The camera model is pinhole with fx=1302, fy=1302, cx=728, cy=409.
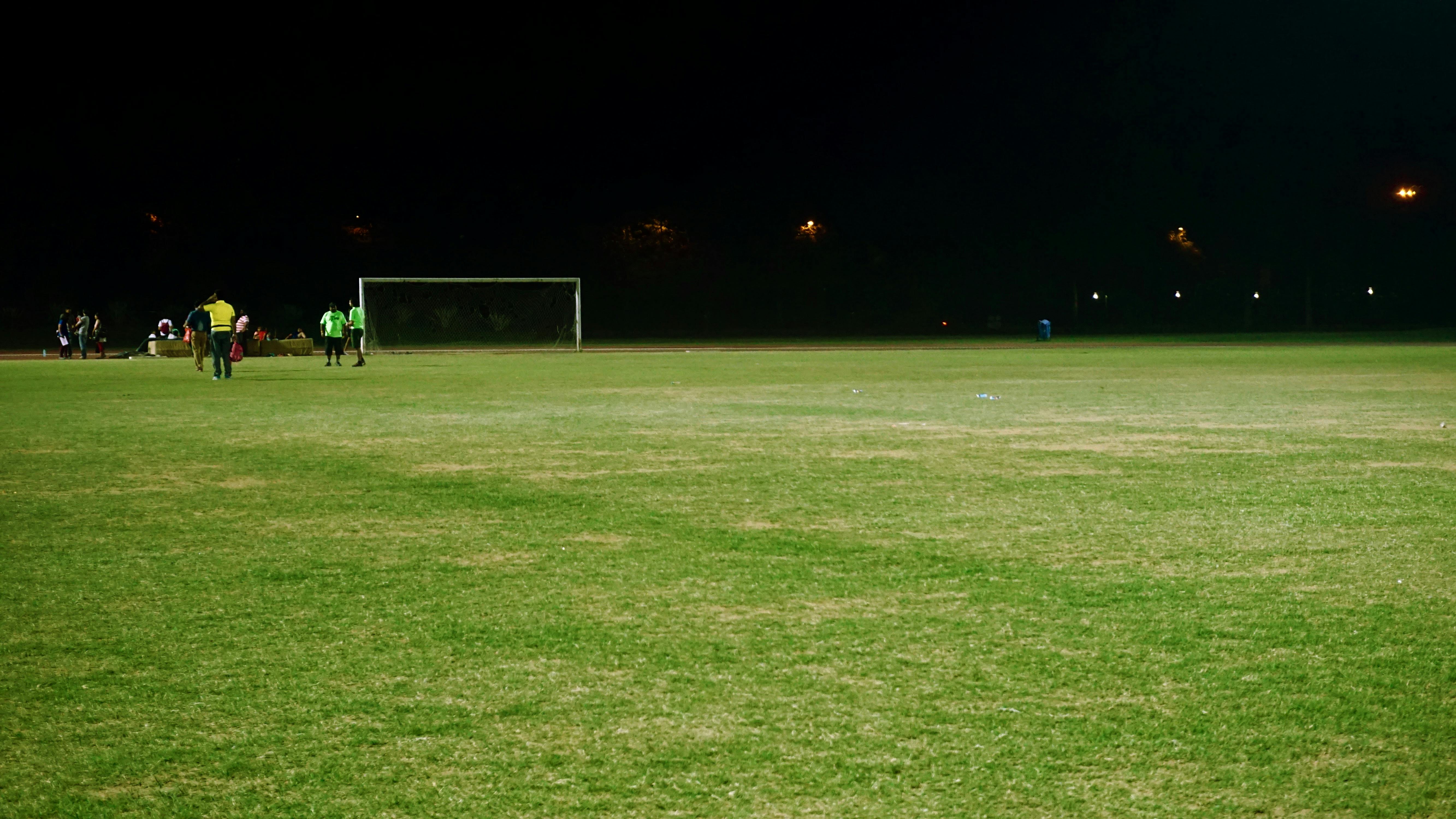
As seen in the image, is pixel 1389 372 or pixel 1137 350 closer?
pixel 1389 372

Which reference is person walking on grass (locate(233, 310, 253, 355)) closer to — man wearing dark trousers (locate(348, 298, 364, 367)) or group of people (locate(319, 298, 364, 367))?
group of people (locate(319, 298, 364, 367))

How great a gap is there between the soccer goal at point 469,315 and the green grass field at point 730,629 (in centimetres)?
3468

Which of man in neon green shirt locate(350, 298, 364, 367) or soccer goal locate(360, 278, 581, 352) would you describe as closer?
man in neon green shirt locate(350, 298, 364, 367)

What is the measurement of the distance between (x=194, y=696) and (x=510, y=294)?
190 ft

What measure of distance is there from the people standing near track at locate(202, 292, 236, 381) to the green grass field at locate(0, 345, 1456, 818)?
13698 millimetres

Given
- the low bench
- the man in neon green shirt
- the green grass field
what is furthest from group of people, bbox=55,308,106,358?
the green grass field

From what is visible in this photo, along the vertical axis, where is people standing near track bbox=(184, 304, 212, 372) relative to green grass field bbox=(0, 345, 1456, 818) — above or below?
above

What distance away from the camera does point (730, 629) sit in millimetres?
6023

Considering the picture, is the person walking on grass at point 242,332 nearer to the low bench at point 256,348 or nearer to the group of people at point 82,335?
the low bench at point 256,348

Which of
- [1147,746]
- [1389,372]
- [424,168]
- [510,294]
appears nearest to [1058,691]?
[1147,746]

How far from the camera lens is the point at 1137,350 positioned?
158 ft

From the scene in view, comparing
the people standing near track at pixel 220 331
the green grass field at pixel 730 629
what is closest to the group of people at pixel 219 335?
the people standing near track at pixel 220 331

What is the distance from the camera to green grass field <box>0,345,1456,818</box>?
13.5 ft

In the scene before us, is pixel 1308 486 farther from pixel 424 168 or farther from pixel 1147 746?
pixel 424 168
